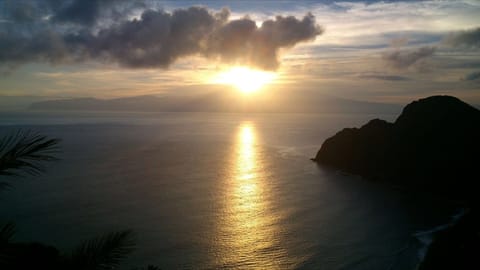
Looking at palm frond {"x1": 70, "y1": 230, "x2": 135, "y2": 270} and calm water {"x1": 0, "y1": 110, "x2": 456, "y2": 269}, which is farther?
calm water {"x1": 0, "y1": 110, "x2": 456, "y2": 269}

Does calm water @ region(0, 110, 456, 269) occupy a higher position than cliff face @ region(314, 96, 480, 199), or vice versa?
cliff face @ region(314, 96, 480, 199)

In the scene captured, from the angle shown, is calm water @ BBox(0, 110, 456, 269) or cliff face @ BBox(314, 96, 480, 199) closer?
calm water @ BBox(0, 110, 456, 269)

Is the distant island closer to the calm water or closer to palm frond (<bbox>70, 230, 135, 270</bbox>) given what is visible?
the calm water

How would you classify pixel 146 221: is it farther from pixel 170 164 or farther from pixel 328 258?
pixel 170 164

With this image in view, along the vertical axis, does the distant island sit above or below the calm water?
above

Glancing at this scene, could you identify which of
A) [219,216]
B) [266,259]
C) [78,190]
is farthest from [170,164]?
[266,259]

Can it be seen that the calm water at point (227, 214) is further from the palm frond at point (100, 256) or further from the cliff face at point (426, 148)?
the palm frond at point (100, 256)

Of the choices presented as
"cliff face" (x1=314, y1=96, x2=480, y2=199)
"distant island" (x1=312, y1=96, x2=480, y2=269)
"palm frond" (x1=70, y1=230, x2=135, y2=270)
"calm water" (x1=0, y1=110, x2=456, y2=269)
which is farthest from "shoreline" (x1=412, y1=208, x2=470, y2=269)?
"palm frond" (x1=70, y1=230, x2=135, y2=270)

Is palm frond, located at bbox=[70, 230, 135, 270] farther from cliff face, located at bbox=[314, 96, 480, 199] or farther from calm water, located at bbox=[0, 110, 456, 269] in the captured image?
cliff face, located at bbox=[314, 96, 480, 199]

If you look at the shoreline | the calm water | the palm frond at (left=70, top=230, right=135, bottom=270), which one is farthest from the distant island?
the palm frond at (left=70, top=230, right=135, bottom=270)

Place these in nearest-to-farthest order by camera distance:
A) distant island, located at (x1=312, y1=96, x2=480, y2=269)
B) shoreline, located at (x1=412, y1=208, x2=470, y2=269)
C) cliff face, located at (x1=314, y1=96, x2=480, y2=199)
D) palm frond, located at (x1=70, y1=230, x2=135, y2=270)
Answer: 1. palm frond, located at (x1=70, y1=230, x2=135, y2=270)
2. shoreline, located at (x1=412, y1=208, x2=470, y2=269)
3. distant island, located at (x1=312, y1=96, x2=480, y2=269)
4. cliff face, located at (x1=314, y1=96, x2=480, y2=199)

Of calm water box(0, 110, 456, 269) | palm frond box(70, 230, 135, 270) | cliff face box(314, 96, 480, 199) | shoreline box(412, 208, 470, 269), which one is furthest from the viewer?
cliff face box(314, 96, 480, 199)
